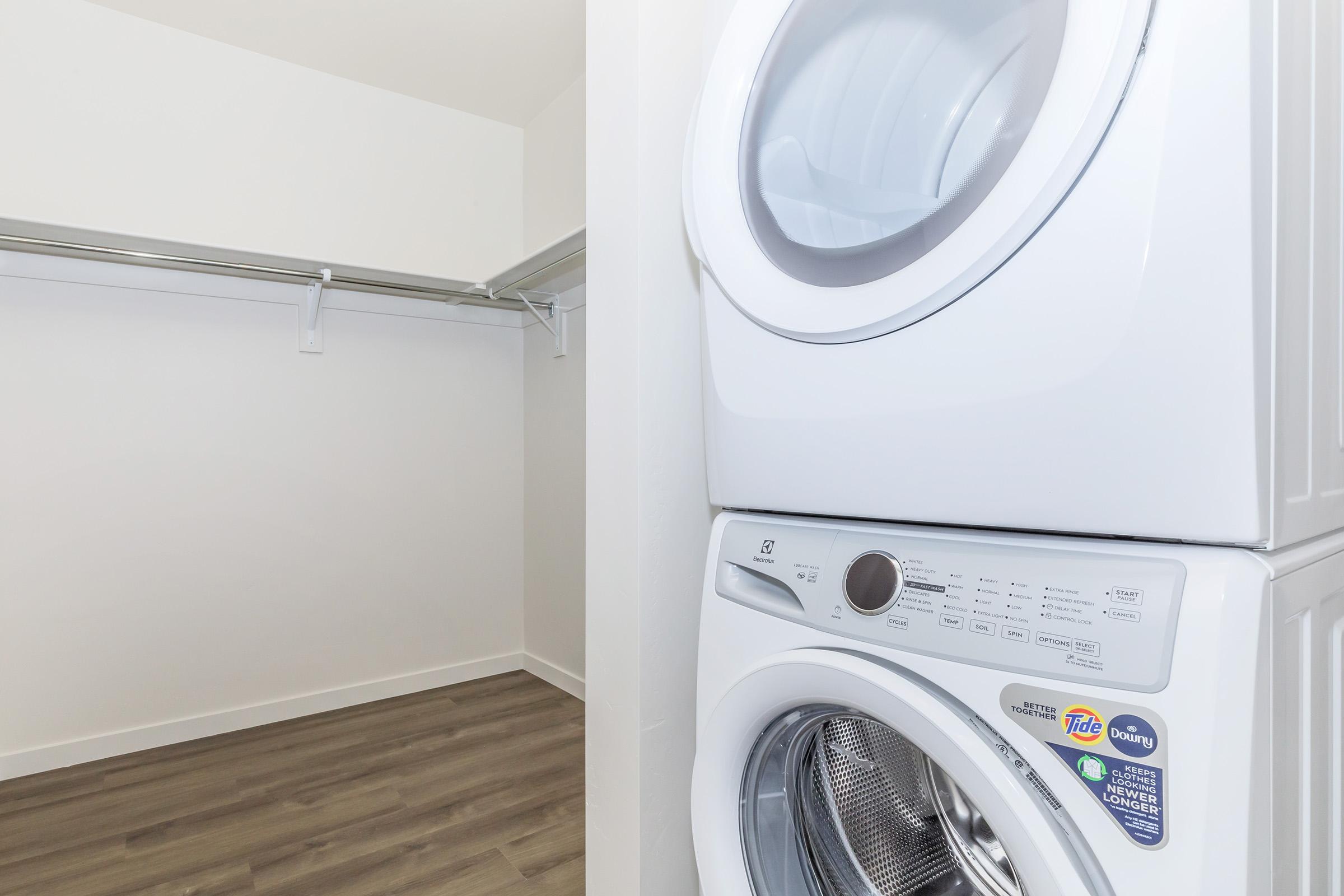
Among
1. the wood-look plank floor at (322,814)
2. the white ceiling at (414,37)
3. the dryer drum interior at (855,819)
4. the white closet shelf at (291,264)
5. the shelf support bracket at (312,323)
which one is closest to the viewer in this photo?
the dryer drum interior at (855,819)

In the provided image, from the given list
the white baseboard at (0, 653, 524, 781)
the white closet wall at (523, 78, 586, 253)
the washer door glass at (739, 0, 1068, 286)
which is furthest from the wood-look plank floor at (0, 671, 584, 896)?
the white closet wall at (523, 78, 586, 253)

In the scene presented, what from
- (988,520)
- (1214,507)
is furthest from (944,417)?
(1214,507)

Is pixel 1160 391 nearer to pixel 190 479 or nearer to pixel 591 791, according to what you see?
pixel 591 791

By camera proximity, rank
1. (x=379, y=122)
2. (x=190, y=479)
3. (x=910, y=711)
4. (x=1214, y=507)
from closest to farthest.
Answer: (x=1214, y=507), (x=910, y=711), (x=190, y=479), (x=379, y=122)

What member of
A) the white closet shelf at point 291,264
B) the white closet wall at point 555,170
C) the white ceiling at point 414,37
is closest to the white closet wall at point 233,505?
the white closet shelf at point 291,264

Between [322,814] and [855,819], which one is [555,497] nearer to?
[322,814]

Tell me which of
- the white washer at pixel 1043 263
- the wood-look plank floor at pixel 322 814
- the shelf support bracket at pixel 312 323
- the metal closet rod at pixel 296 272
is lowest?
the wood-look plank floor at pixel 322 814

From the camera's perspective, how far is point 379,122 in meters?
2.77

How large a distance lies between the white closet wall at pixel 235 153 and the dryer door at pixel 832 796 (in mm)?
2092

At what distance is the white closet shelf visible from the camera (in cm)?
197

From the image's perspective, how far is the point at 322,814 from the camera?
185 cm

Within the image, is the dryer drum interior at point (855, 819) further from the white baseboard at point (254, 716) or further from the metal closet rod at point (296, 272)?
the white baseboard at point (254, 716)

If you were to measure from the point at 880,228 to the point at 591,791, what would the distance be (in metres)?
0.96

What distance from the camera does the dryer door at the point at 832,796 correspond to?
651 mm
